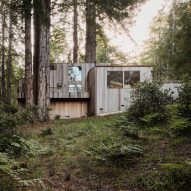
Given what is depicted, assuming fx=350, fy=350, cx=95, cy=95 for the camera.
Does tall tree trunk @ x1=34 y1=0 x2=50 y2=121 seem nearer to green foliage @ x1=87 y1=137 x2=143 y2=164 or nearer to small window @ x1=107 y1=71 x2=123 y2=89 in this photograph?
small window @ x1=107 y1=71 x2=123 y2=89

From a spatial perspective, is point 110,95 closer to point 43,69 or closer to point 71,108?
point 71,108

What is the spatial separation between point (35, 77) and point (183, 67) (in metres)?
7.97

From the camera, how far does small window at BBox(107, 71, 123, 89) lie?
19.7m

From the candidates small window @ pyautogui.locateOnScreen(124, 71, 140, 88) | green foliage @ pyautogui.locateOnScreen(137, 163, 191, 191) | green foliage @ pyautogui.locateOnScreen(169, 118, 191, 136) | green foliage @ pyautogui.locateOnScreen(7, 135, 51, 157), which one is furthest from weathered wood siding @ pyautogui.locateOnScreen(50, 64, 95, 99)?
green foliage @ pyautogui.locateOnScreen(137, 163, 191, 191)

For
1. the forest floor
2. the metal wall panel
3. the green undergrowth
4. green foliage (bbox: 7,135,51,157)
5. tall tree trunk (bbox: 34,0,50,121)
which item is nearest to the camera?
the green undergrowth

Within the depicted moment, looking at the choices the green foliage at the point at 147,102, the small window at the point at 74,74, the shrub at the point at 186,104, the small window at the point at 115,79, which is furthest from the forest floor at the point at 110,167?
the small window at the point at 74,74

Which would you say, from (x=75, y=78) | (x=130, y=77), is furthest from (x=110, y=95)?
(x=75, y=78)

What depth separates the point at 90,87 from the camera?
2150cm

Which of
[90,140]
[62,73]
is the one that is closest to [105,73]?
[62,73]

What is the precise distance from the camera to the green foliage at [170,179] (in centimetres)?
548

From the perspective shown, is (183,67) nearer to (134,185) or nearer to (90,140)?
(90,140)

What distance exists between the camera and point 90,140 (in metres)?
10.2

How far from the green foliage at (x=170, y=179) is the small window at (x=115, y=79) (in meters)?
13.7

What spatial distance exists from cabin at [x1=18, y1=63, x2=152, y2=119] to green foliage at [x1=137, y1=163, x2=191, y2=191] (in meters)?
13.2
